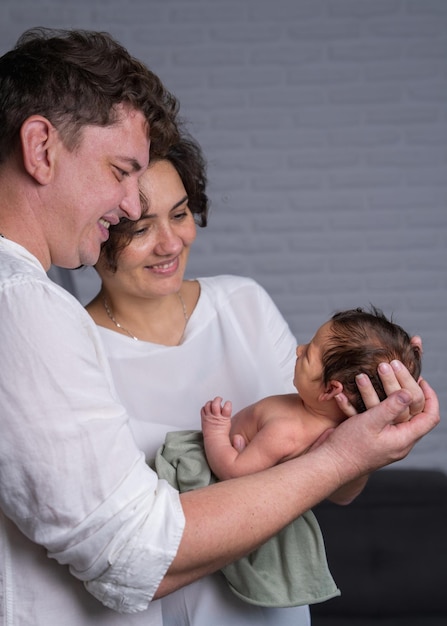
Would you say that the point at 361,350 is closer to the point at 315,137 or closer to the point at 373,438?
the point at 373,438

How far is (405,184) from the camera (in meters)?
4.36

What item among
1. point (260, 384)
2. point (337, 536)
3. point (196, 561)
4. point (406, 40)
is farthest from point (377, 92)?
point (196, 561)

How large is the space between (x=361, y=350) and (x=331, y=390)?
4.0 inches

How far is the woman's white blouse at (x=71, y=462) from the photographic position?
1062mm

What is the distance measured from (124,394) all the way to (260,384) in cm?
33

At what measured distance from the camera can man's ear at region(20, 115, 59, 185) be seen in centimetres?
123

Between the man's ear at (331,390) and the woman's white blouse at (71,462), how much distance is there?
1.70 ft

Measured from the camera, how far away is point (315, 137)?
4312mm

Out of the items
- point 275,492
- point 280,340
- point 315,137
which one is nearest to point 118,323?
point 280,340

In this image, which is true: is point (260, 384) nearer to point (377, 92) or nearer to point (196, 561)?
point (196, 561)

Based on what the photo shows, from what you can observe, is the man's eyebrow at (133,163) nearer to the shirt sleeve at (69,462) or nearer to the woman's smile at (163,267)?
the shirt sleeve at (69,462)

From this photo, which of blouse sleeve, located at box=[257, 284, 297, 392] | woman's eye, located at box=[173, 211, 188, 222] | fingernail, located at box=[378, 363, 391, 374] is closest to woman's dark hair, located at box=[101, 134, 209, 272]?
woman's eye, located at box=[173, 211, 188, 222]

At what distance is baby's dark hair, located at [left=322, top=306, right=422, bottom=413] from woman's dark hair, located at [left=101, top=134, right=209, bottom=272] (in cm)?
55

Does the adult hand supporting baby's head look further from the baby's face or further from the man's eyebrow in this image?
the man's eyebrow
